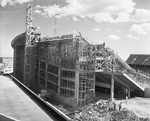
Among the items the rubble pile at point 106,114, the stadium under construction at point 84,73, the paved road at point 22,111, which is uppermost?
the stadium under construction at point 84,73

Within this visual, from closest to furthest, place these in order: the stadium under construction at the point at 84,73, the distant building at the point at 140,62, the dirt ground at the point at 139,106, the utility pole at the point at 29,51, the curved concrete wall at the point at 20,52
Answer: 1. the dirt ground at the point at 139,106
2. the stadium under construction at the point at 84,73
3. the utility pole at the point at 29,51
4. the distant building at the point at 140,62
5. the curved concrete wall at the point at 20,52

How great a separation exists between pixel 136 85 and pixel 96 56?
7172mm

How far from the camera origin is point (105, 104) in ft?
69.8

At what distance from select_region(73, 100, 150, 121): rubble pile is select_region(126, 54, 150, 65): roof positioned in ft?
76.1

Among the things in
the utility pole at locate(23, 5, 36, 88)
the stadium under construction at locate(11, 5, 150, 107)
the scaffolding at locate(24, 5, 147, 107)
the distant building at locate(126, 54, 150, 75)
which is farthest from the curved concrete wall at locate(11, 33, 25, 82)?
the distant building at locate(126, 54, 150, 75)

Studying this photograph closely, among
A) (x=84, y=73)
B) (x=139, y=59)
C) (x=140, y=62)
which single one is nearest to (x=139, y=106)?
(x=84, y=73)

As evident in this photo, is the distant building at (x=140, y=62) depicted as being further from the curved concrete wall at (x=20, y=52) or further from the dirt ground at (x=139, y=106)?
the curved concrete wall at (x=20, y=52)

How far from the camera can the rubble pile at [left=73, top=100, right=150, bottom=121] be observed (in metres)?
17.2

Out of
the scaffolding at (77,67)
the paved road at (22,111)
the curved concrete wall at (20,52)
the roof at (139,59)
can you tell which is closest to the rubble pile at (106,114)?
the scaffolding at (77,67)

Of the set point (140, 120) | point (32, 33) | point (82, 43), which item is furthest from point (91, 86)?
point (32, 33)

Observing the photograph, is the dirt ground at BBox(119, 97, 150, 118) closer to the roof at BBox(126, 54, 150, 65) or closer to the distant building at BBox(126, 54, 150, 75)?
the distant building at BBox(126, 54, 150, 75)

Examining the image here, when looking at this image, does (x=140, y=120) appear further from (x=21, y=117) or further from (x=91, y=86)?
(x=21, y=117)

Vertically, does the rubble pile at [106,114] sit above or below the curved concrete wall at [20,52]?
below

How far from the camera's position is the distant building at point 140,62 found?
3883 centimetres
